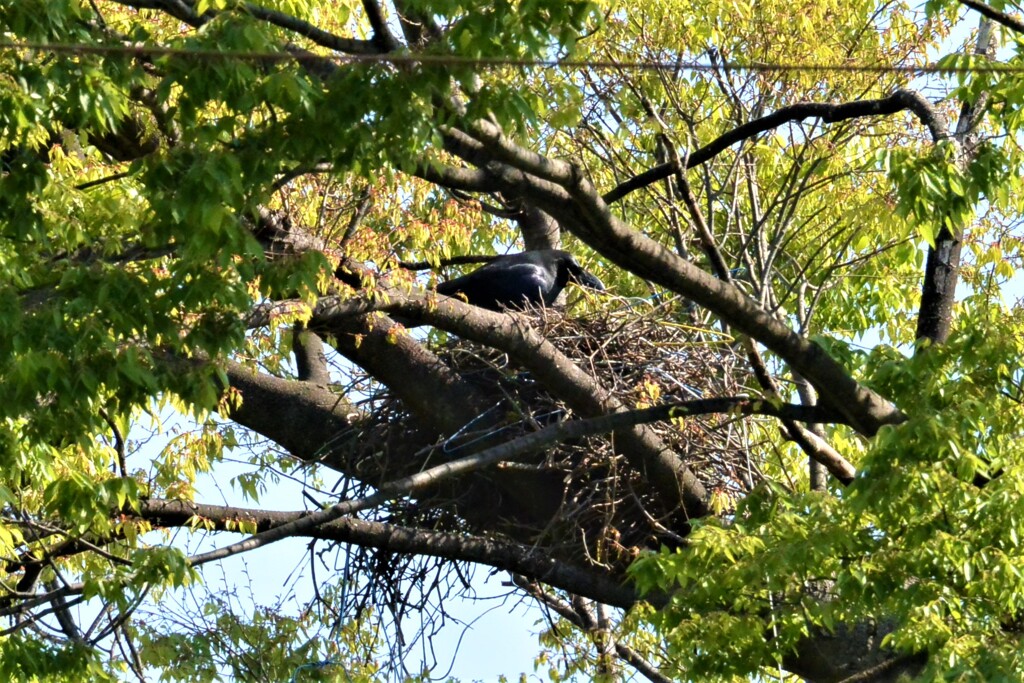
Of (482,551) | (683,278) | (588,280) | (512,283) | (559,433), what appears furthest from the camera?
(588,280)

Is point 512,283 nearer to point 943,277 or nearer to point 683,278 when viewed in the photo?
point 943,277

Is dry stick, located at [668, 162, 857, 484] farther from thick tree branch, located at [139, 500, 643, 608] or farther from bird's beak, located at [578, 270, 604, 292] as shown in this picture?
bird's beak, located at [578, 270, 604, 292]

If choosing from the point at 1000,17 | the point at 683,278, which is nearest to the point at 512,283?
the point at 683,278

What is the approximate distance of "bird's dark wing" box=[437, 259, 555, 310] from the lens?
32.2 feet

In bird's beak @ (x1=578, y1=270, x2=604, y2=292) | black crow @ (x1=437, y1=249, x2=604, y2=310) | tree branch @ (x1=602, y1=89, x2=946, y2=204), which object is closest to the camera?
tree branch @ (x1=602, y1=89, x2=946, y2=204)

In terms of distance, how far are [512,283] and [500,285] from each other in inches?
3.1

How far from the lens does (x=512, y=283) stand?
9.88 metres

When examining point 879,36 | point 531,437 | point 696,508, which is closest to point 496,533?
point 696,508

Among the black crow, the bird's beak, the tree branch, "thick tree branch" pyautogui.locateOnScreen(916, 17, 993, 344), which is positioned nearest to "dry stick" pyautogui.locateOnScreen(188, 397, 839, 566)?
the tree branch

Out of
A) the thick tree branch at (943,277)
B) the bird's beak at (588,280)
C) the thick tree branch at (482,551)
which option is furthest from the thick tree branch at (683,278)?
the bird's beak at (588,280)

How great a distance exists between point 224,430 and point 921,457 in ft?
17.2

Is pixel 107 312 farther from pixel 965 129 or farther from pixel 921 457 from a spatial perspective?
pixel 965 129

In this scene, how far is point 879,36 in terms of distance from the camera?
396 inches

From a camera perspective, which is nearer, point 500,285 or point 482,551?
point 482,551
